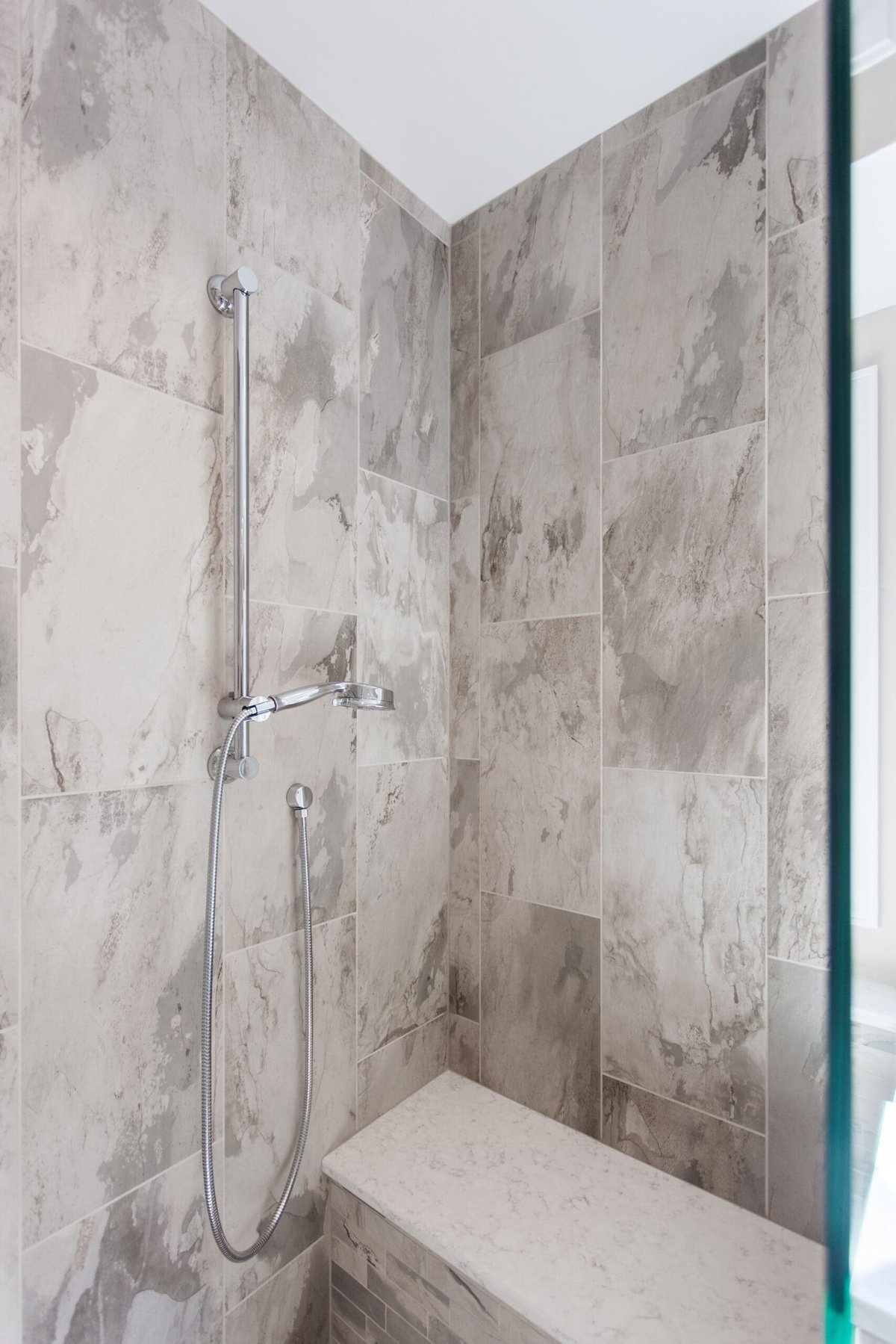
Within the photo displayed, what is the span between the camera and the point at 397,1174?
123 centimetres

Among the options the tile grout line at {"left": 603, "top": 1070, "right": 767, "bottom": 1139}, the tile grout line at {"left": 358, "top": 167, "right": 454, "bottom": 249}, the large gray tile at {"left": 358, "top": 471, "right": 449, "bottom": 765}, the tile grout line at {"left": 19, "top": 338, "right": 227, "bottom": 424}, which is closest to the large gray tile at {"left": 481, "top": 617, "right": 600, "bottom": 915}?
the large gray tile at {"left": 358, "top": 471, "right": 449, "bottom": 765}

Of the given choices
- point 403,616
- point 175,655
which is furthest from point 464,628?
point 175,655

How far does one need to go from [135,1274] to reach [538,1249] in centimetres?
58

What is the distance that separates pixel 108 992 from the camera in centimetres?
97

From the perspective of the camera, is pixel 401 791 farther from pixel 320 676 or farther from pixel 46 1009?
pixel 46 1009

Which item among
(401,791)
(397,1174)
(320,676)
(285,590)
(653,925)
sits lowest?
(397,1174)

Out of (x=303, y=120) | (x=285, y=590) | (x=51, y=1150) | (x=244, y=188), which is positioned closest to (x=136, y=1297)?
(x=51, y=1150)

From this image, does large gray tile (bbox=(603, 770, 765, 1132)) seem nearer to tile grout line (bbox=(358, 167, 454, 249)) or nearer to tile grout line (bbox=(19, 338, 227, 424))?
tile grout line (bbox=(19, 338, 227, 424))

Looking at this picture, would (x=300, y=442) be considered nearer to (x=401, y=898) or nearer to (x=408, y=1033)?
(x=401, y=898)

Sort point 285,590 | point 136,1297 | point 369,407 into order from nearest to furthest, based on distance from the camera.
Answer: point 136,1297, point 285,590, point 369,407

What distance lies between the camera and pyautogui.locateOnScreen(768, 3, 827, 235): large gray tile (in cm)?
111

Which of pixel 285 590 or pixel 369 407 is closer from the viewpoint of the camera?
pixel 285 590

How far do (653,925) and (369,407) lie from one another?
3.70 ft

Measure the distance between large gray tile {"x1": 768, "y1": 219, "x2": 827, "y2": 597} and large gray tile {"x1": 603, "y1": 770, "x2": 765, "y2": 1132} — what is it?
1.22ft
